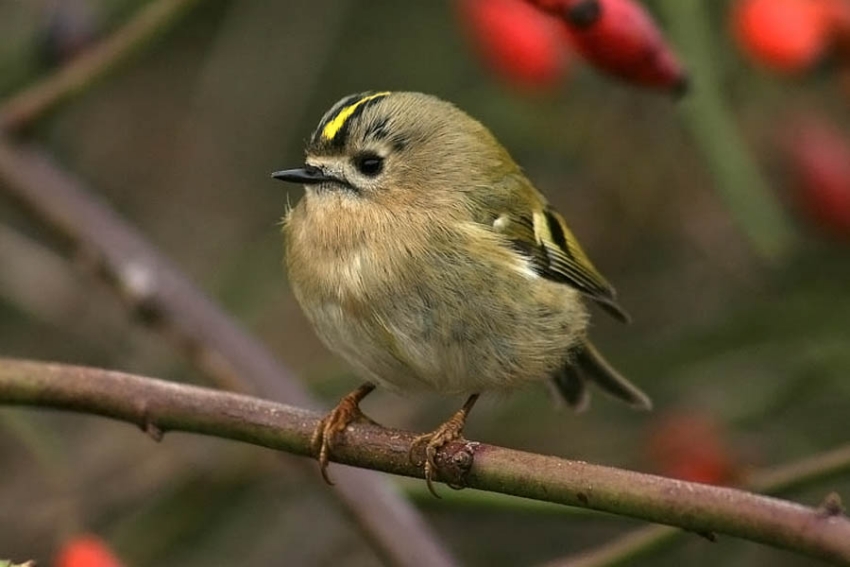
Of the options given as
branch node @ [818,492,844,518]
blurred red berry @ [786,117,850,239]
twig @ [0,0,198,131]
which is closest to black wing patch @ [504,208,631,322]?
twig @ [0,0,198,131]

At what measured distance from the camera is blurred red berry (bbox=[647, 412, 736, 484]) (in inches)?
145

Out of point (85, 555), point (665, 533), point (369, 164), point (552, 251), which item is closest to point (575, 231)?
point (552, 251)

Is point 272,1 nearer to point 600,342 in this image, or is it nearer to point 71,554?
point 600,342

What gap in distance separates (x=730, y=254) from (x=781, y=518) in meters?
2.62

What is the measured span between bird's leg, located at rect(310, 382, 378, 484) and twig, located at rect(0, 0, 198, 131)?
86cm

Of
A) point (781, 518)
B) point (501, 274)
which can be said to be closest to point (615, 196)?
point (501, 274)

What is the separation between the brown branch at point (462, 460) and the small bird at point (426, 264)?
235mm

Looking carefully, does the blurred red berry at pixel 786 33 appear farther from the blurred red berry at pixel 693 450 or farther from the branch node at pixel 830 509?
the branch node at pixel 830 509

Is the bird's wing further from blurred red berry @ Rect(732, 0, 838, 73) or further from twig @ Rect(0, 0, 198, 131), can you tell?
twig @ Rect(0, 0, 198, 131)

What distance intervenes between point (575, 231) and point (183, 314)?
5.00ft

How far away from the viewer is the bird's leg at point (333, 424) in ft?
7.34

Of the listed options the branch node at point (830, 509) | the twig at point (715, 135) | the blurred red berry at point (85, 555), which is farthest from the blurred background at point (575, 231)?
the branch node at point (830, 509)

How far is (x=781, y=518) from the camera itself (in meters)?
1.66

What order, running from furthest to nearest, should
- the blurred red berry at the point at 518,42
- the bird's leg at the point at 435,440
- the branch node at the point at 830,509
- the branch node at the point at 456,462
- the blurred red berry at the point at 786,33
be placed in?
the blurred red berry at the point at 518,42 < the blurred red berry at the point at 786,33 < the bird's leg at the point at 435,440 < the branch node at the point at 456,462 < the branch node at the point at 830,509
